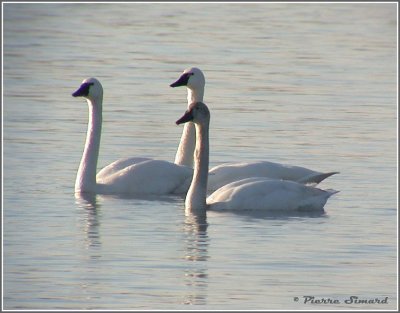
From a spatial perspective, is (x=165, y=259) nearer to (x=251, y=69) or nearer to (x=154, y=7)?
(x=251, y=69)

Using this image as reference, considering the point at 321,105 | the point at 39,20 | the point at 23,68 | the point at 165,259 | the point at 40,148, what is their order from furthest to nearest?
the point at 39,20 < the point at 23,68 < the point at 321,105 < the point at 40,148 < the point at 165,259

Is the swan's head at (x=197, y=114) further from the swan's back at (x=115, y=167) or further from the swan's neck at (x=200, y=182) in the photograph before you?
the swan's back at (x=115, y=167)

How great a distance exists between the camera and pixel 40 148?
60.9 feet

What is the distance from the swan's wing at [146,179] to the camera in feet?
53.2

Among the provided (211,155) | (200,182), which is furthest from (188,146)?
(200,182)

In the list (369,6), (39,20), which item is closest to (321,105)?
(39,20)

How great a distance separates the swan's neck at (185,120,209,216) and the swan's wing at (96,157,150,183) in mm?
1086

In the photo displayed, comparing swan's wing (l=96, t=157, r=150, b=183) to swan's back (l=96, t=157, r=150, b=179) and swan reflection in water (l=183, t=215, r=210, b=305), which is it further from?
swan reflection in water (l=183, t=215, r=210, b=305)

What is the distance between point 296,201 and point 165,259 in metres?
2.70

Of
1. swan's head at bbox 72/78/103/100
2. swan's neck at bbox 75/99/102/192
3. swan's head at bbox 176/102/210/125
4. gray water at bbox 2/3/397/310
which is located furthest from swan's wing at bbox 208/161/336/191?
swan's head at bbox 72/78/103/100

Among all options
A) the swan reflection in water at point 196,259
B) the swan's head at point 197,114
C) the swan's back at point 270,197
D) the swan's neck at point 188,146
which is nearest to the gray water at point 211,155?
the swan reflection in water at point 196,259

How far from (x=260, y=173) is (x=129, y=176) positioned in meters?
1.34

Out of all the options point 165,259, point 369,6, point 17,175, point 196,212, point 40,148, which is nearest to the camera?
point 165,259

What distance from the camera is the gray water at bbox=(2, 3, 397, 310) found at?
39.5 ft
